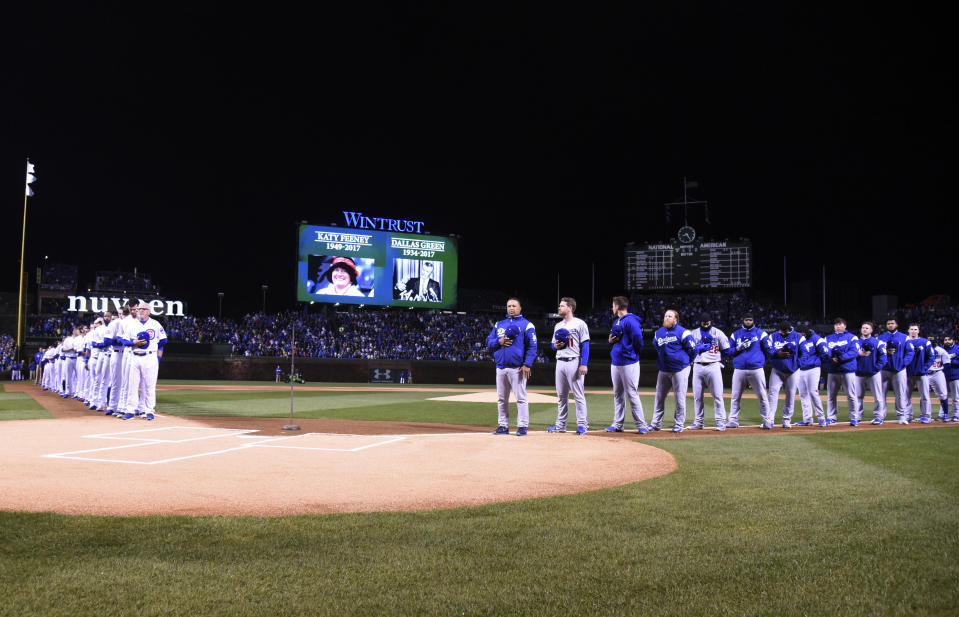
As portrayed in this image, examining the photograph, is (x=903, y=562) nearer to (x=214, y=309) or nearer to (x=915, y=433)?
(x=915, y=433)

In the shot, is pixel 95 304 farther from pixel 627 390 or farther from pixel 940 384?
pixel 940 384

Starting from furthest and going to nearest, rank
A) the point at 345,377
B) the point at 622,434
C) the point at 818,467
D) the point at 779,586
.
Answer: the point at 345,377 → the point at 622,434 → the point at 818,467 → the point at 779,586

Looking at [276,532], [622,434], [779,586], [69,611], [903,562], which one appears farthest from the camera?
[622,434]

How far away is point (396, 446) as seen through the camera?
8.16 metres

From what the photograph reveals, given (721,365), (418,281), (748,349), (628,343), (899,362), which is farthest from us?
(418,281)

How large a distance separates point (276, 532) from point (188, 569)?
2.53 ft

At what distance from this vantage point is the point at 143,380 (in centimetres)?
1223

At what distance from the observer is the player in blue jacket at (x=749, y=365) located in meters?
11.6

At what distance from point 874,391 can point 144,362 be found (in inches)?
559

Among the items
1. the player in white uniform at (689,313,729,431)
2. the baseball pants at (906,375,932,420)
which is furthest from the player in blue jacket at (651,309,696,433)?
the baseball pants at (906,375,932,420)

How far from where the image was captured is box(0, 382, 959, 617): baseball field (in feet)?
9.65

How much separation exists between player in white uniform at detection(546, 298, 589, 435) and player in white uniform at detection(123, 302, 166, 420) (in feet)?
24.1

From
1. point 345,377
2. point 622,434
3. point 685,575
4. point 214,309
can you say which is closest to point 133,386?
point 622,434

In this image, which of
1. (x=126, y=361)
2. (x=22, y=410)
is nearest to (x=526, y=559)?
(x=126, y=361)
